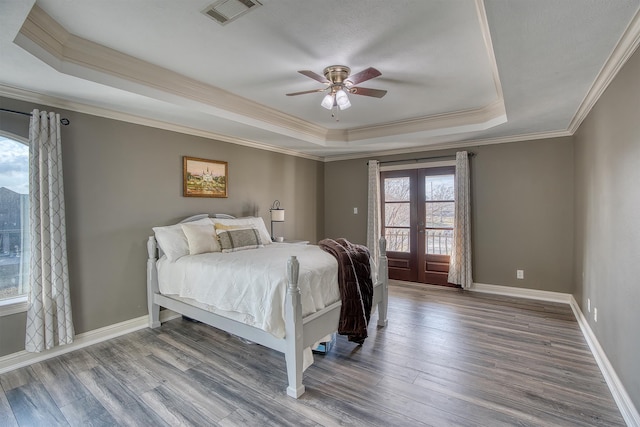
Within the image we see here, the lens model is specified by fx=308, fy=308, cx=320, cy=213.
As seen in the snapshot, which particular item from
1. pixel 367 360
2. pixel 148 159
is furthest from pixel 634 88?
pixel 148 159

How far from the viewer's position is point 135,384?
2.44m

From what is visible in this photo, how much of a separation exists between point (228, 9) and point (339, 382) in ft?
9.12

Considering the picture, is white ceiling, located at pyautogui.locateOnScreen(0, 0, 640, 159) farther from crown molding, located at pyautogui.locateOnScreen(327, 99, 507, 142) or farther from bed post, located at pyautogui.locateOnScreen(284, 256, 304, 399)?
bed post, located at pyautogui.locateOnScreen(284, 256, 304, 399)

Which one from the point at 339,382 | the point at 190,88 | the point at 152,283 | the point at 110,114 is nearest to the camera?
the point at 339,382

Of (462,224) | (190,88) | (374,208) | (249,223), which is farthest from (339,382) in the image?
(374,208)

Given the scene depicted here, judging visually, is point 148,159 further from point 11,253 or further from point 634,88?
point 634,88

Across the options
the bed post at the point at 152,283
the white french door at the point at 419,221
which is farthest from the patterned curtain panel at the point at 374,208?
the bed post at the point at 152,283

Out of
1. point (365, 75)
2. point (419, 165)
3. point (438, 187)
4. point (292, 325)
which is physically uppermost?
point (365, 75)

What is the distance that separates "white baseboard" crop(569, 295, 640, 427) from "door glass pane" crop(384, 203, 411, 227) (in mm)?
2786

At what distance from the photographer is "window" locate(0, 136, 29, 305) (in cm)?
274

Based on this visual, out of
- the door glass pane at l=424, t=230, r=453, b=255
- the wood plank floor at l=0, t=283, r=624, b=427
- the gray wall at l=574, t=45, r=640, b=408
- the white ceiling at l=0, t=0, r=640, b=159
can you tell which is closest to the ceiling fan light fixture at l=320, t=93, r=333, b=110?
the white ceiling at l=0, t=0, r=640, b=159

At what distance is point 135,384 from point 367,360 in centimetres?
192

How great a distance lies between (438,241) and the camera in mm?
5277

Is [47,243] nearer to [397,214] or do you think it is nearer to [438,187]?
[397,214]
